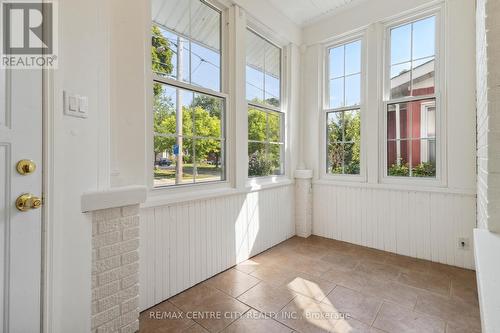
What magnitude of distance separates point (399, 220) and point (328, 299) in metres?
1.56

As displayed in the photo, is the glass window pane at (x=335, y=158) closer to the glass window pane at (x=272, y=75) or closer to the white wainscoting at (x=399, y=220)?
the white wainscoting at (x=399, y=220)

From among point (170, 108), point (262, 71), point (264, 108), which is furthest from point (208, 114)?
point (262, 71)

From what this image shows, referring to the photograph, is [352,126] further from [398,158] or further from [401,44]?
[401,44]

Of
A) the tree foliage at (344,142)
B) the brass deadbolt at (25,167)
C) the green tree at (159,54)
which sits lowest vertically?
the brass deadbolt at (25,167)

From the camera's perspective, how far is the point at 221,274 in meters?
2.46

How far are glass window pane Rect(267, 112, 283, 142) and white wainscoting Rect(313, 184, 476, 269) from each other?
970mm

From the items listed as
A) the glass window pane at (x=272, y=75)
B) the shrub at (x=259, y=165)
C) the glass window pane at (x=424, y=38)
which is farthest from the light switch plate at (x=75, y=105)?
the glass window pane at (x=424, y=38)

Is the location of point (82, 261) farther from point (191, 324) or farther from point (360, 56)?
point (360, 56)

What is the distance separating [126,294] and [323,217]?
9.04 ft

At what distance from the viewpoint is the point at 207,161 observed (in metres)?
2.44

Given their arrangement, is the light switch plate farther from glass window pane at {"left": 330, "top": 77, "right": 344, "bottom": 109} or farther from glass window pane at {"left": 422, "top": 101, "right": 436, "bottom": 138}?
glass window pane at {"left": 422, "top": 101, "right": 436, "bottom": 138}

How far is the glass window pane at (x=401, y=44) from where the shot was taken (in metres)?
2.95

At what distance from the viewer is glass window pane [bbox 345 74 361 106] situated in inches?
129

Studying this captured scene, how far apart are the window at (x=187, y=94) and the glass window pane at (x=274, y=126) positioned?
898 millimetres
